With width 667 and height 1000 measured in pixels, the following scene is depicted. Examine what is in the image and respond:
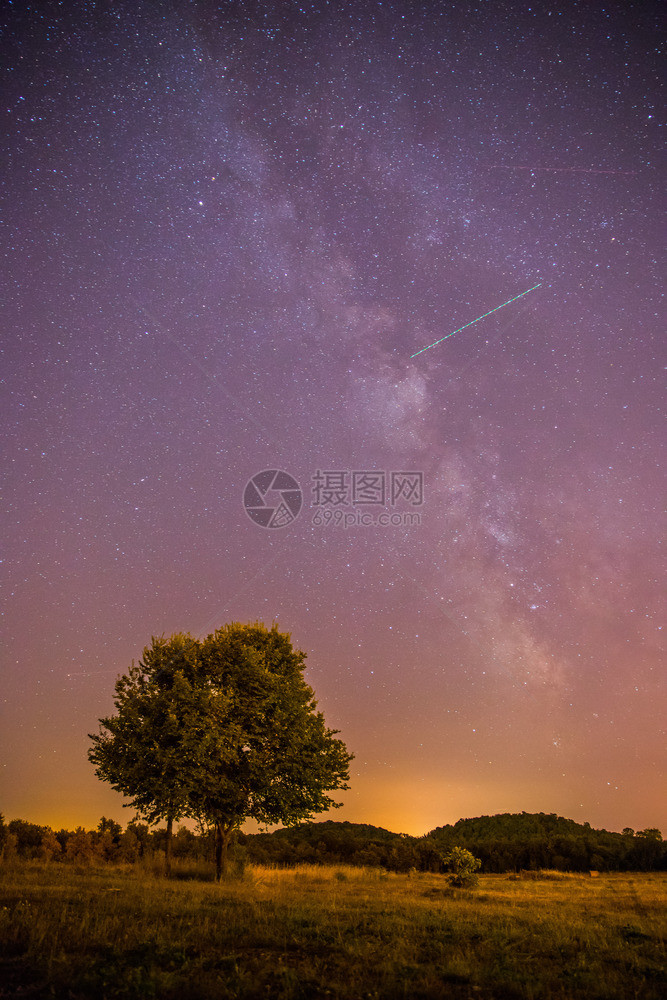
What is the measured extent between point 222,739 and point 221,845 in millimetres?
5032

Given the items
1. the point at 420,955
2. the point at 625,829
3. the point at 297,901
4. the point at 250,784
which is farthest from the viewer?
the point at 625,829

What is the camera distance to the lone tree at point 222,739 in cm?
1864

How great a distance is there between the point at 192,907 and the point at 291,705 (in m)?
9.00

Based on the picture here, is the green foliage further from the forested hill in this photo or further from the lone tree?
the forested hill

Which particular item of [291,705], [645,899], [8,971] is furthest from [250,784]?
[645,899]

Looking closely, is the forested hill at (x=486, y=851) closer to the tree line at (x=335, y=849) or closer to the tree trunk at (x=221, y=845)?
the tree line at (x=335, y=849)

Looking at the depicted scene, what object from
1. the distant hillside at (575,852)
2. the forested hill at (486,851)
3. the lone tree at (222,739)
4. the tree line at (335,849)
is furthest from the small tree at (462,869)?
the distant hillside at (575,852)

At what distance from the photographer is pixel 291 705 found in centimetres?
2084

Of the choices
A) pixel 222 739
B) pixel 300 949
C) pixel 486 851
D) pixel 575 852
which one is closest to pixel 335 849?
pixel 486 851

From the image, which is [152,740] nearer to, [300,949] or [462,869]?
[300,949]

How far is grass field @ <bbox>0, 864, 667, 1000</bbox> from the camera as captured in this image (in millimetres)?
6566

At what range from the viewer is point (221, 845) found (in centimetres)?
2050

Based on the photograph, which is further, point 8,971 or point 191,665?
point 191,665

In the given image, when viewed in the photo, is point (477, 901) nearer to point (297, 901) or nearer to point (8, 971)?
point (297, 901)
